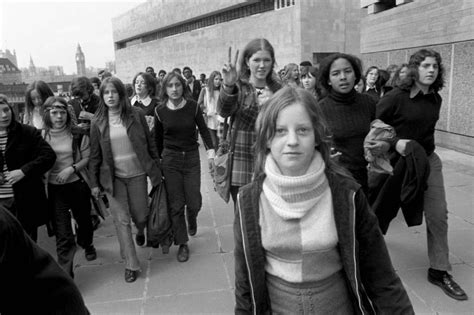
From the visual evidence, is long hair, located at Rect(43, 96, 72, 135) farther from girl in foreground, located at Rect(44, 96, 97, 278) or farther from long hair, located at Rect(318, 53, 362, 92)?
long hair, located at Rect(318, 53, 362, 92)

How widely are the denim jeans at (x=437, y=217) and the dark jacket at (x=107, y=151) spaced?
253 cm

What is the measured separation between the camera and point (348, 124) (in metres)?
3.11

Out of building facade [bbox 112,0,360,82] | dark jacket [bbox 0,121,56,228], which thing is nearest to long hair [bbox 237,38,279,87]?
dark jacket [bbox 0,121,56,228]

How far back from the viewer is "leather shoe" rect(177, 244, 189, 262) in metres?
4.19

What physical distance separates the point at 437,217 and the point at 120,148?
2.88 meters

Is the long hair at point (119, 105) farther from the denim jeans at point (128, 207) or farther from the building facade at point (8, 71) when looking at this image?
the building facade at point (8, 71)

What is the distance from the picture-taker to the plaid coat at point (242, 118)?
9.91 feet

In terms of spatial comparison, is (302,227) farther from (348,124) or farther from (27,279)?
(348,124)

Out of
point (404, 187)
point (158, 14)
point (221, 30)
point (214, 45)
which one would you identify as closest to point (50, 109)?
point (404, 187)

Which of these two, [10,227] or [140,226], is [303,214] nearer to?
[10,227]

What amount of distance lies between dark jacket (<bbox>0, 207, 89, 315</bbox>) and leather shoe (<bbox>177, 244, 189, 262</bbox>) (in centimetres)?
288

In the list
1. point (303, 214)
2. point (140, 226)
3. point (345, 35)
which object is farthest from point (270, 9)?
point (303, 214)

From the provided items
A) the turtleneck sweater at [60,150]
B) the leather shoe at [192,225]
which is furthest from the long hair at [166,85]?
the leather shoe at [192,225]

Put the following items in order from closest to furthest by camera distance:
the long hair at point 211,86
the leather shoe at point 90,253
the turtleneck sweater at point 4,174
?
the turtleneck sweater at point 4,174 < the leather shoe at point 90,253 < the long hair at point 211,86
